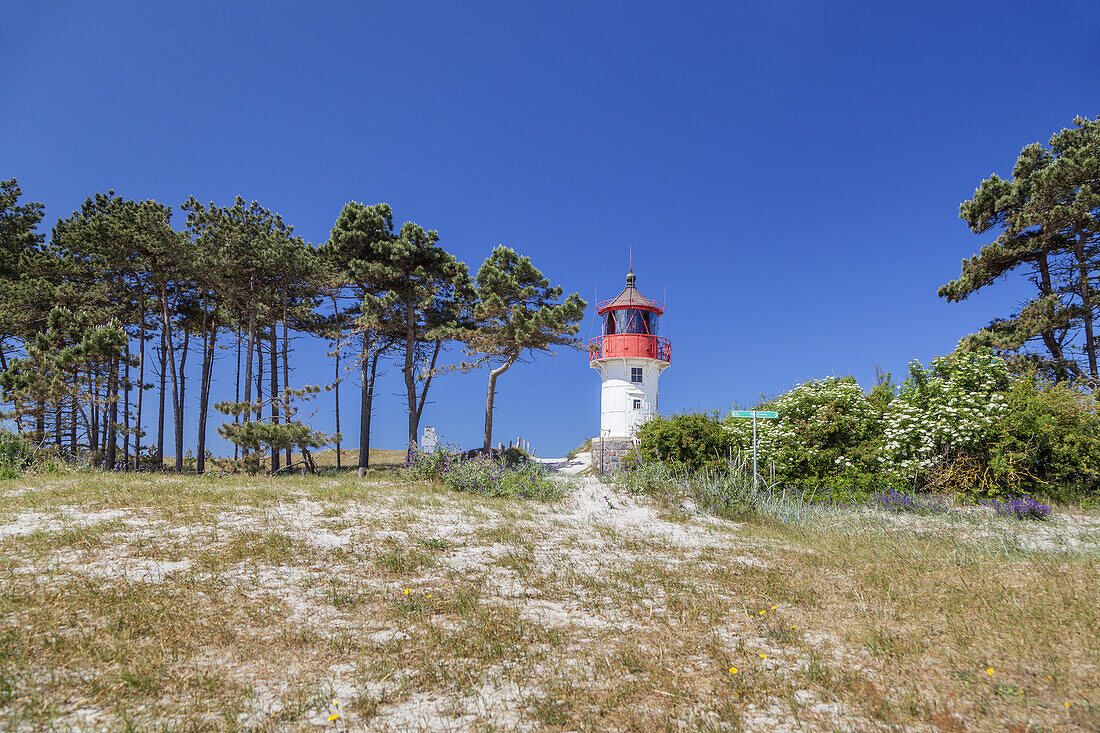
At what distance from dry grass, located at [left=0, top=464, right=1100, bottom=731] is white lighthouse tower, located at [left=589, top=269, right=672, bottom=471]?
15639 mm

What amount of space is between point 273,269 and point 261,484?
1153 centimetres

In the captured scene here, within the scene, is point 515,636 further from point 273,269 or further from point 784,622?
point 273,269

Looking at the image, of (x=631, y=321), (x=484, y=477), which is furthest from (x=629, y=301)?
(x=484, y=477)

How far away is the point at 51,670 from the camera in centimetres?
369

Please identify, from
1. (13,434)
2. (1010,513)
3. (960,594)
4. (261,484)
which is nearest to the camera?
(960,594)

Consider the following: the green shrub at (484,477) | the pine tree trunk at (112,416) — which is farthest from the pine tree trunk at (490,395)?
the pine tree trunk at (112,416)

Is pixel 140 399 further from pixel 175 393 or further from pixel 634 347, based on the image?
pixel 634 347

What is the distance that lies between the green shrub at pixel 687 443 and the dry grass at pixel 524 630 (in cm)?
720

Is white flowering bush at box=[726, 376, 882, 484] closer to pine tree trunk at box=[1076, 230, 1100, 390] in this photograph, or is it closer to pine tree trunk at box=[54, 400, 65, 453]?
pine tree trunk at box=[1076, 230, 1100, 390]

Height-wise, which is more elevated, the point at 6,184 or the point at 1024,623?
the point at 6,184

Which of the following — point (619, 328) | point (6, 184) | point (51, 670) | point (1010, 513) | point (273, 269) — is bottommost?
point (1010, 513)

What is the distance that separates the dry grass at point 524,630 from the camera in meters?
3.38

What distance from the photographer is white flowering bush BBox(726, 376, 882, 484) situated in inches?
594

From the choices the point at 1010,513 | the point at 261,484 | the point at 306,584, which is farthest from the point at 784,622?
the point at 261,484
